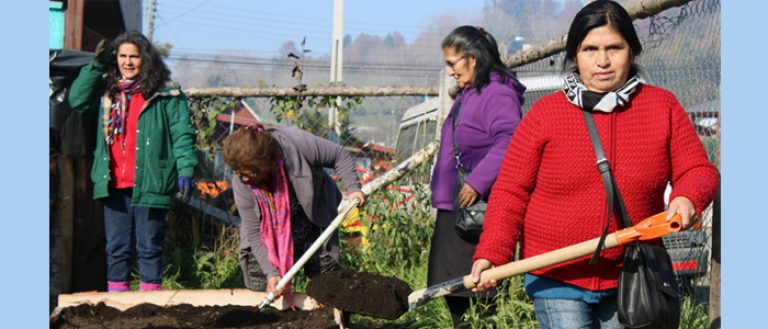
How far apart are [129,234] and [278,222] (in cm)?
133

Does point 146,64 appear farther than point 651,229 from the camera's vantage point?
Yes

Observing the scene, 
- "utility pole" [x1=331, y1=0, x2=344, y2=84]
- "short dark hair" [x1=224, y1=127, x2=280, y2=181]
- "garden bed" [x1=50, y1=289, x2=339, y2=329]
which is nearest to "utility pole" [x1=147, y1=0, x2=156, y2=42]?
"utility pole" [x1=331, y1=0, x2=344, y2=84]

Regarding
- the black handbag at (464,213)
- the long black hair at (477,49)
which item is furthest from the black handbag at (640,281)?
the long black hair at (477,49)

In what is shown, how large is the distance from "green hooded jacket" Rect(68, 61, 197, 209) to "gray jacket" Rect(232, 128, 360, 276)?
83 cm

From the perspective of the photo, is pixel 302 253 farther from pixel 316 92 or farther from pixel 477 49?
pixel 316 92

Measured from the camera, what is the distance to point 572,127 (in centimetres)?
294

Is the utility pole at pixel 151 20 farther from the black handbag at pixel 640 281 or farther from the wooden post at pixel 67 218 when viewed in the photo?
the black handbag at pixel 640 281

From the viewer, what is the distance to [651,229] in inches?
108

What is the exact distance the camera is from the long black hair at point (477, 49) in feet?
14.3

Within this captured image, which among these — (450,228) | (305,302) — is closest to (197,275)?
(305,302)

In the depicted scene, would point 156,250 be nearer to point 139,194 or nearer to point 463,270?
point 139,194

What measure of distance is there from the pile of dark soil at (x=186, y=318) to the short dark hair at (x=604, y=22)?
2.68 metres

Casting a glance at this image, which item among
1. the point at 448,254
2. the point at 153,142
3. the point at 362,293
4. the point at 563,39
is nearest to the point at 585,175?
the point at 448,254

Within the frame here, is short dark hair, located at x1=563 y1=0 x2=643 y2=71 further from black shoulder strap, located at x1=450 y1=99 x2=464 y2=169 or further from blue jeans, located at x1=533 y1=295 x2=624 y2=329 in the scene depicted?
black shoulder strap, located at x1=450 y1=99 x2=464 y2=169
